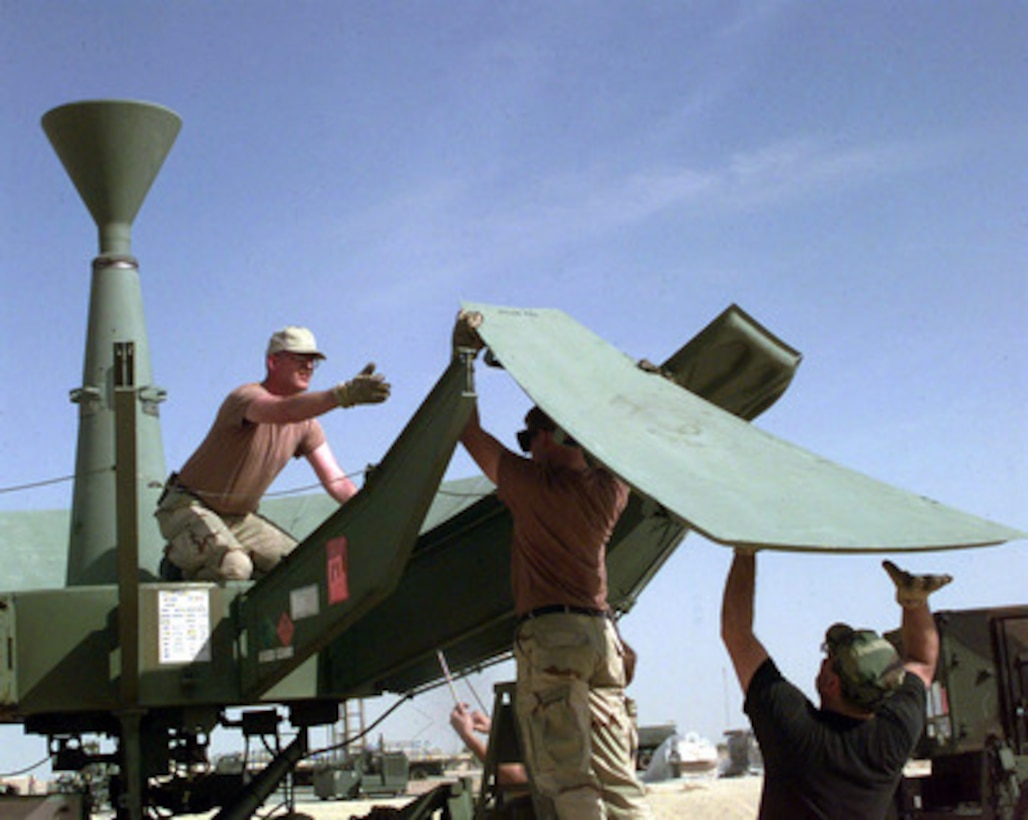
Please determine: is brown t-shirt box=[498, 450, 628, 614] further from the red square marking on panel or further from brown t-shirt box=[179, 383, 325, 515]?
brown t-shirt box=[179, 383, 325, 515]

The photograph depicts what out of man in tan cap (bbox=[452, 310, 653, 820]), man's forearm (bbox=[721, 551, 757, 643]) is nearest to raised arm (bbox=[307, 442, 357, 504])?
man in tan cap (bbox=[452, 310, 653, 820])

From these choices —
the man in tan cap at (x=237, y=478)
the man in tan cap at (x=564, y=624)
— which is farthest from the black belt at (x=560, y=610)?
the man in tan cap at (x=237, y=478)

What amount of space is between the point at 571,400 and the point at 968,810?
595 centimetres

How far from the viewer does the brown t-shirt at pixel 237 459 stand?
7590 mm

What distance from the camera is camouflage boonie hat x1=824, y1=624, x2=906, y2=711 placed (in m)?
4.34

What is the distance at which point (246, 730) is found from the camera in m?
8.13

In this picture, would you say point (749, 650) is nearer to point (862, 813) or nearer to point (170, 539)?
point (862, 813)

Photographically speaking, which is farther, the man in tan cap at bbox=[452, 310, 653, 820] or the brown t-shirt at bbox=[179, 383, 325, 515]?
the brown t-shirt at bbox=[179, 383, 325, 515]

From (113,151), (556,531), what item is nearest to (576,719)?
(556,531)

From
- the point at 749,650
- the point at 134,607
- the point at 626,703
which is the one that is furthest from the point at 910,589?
the point at 134,607

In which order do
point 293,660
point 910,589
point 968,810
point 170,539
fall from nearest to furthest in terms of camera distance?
point 910,589 < point 293,660 < point 170,539 < point 968,810

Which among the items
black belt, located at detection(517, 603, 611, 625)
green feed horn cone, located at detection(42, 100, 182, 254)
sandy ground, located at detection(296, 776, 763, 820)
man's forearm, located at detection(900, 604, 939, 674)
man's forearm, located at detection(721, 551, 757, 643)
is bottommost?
sandy ground, located at detection(296, 776, 763, 820)

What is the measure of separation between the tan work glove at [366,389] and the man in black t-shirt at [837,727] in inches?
89.2

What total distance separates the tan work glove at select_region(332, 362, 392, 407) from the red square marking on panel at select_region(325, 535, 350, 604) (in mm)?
626
